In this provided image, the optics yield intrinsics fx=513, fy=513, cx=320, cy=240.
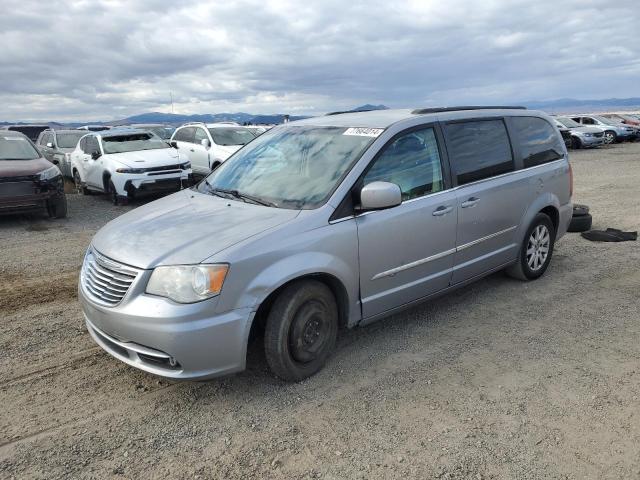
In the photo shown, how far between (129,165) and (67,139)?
6276 mm

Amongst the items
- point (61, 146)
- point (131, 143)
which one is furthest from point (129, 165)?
point (61, 146)

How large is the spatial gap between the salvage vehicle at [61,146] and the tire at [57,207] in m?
5.71

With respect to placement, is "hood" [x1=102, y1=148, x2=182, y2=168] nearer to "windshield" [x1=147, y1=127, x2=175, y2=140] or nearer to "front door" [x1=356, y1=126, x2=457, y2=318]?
"front door" [x1=356, y1=126, x2=457, y2=318]

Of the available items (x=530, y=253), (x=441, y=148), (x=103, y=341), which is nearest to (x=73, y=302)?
(x=103, y=341)

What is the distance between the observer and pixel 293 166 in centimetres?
402

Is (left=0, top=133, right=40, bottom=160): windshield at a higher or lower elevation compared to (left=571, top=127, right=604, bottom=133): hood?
higher

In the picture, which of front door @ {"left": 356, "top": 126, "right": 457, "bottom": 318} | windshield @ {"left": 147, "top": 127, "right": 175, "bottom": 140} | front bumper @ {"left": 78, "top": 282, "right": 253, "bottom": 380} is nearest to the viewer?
front bumper @ {"left": 78, "top": 282, "right": 253, "bottom": 380}

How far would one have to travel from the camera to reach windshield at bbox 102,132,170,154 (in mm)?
11977

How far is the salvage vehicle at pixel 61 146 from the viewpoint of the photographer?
586 inches

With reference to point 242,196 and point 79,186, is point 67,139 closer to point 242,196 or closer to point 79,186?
point 79,186

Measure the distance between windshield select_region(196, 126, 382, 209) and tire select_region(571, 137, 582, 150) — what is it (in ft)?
78.0

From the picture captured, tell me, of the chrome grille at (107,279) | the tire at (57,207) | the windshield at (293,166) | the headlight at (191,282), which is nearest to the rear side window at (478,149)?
the windshield at (293,166)

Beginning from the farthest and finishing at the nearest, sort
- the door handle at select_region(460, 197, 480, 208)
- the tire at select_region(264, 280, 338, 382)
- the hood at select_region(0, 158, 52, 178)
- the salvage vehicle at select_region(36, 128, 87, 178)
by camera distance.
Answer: the salvage vehicle at select_region(36, 128, 87, 178) → the hood at select_region(0, 158, 52, 178) → the door handle at select_region(460, 197, 480, 208) → the tire at select_region(264, 280, 338, 382)

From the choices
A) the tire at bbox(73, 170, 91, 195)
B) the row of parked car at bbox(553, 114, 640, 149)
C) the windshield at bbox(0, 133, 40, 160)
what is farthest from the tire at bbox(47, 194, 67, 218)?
the row of parked car at bbox(553, 114, 640, 149)
